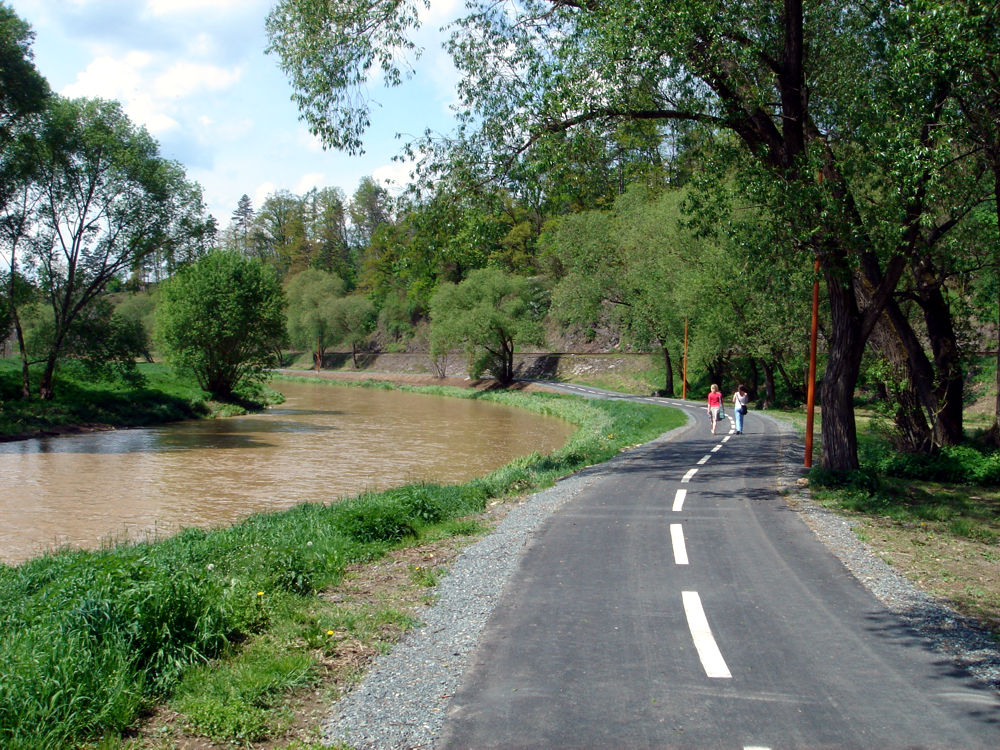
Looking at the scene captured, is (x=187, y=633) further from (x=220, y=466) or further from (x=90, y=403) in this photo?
(x=90, y=403)

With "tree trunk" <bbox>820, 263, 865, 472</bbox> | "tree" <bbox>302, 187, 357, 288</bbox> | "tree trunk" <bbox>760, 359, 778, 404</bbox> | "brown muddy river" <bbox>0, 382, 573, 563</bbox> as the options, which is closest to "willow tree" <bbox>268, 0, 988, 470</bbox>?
"tree trunk" <bbox>820, 263, 865, 472</bbox>

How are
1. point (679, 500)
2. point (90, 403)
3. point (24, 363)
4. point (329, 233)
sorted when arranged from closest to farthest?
point (679, 500) < point (24, 363) < point (90, 403) < point (329, 233)

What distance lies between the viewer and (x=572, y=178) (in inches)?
596

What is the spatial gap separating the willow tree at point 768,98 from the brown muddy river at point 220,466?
8460 millimetres

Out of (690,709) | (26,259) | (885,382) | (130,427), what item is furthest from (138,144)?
(690,709)

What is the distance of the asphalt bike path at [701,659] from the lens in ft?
14.9

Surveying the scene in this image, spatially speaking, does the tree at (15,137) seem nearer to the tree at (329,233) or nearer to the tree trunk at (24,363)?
the tree trunk at (24,363)

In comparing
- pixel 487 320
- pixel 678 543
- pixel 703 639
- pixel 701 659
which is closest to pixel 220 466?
pixel 678 543

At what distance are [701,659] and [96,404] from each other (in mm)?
38011

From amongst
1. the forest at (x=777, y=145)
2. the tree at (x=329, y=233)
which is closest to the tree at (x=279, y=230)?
the tree at (x=329, y=233)

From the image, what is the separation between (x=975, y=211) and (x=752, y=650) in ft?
59.6

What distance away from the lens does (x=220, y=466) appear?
2348 cm

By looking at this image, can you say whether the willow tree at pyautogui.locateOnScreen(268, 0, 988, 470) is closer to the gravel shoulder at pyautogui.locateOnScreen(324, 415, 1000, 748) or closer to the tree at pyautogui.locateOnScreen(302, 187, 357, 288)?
the gravel shoulder at pyautogui.locateOnScreen(324, 415, 1000, 748)

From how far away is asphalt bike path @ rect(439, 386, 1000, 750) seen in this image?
454cm
